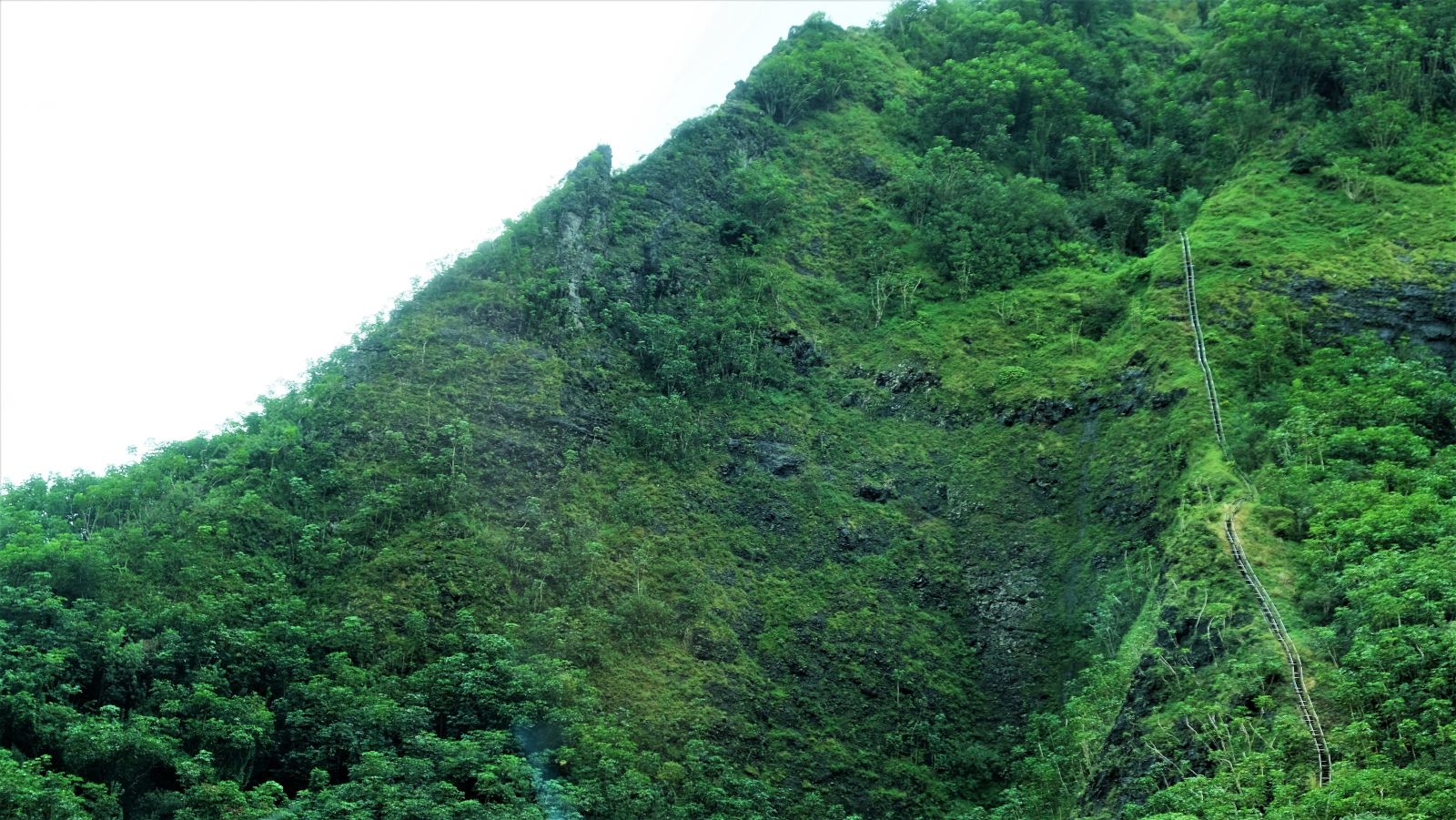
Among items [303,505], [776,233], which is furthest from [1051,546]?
[303,505]

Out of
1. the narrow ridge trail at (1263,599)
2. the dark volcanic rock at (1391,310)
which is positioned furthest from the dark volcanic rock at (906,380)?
the dark volcanic rock at (1391,310)

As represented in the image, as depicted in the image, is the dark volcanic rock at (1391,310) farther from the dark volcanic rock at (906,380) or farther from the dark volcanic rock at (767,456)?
the dark volcanic rock at (767,456)

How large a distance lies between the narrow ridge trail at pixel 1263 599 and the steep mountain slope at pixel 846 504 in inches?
10.2

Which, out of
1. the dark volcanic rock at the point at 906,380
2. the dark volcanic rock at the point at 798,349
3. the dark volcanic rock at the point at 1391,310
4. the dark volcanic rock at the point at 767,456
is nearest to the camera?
Result: the dark volcanic rock at the point at 1391,310

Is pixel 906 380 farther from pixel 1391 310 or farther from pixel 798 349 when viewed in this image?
pixel 1391 310

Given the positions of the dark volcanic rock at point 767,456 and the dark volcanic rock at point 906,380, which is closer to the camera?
the dark volcanic rock at point 767,456

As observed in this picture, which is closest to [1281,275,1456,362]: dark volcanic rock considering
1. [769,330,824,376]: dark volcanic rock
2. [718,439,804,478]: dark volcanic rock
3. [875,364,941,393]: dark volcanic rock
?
[875,364,941,393]: dark volcanic rock

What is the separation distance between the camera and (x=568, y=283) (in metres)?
37.3

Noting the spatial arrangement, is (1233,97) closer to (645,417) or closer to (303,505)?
(645,417)

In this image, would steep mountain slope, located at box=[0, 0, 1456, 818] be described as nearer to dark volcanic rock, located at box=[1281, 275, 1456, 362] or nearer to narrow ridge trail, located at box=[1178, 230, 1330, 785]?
dark volcanic rock, located at box=[1281, 275, 1456, 362]

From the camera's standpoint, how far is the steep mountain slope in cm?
2442

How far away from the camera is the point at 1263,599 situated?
2531 cm

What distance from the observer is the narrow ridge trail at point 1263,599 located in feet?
70.7

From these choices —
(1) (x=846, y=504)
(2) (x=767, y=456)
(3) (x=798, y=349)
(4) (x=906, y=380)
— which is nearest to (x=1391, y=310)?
(4) (x=906, y=380)
